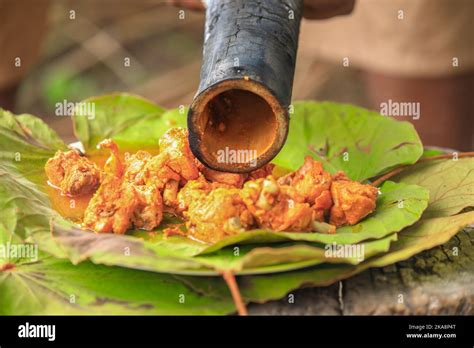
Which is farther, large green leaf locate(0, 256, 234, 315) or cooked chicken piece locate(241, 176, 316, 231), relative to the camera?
cooked chicken piece locate(241, 176, 316, 231)

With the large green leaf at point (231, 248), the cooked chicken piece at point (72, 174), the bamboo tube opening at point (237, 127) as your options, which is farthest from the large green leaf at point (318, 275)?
the cooked chicken piece at point (72, 174)

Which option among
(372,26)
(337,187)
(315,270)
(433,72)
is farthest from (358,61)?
(315,270)

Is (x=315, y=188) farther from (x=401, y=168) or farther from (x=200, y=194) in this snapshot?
(x=401, y=168)

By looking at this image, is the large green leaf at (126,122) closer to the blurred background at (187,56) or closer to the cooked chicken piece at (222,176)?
the cooked chicken piece at (222,176)

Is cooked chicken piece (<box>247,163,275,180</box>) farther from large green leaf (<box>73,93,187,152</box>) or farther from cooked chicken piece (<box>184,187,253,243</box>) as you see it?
large green leaf (<box>73,93,187,152</box>)

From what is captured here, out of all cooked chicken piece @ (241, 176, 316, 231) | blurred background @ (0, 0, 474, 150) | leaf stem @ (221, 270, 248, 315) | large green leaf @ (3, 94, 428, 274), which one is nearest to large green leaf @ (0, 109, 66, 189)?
large green leaf @ (3, 94, 428, 274)

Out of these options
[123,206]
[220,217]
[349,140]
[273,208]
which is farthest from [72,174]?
[349,140]
